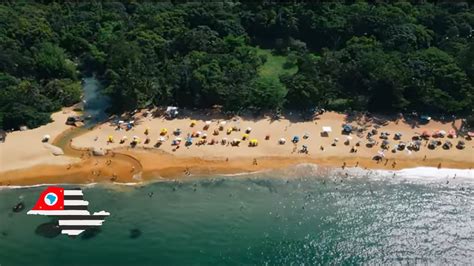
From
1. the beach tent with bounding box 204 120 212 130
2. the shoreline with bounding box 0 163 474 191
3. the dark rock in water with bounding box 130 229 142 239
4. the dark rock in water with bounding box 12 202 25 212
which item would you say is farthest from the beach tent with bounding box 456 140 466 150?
the dark rock in water with bounding box 12 202 25 212

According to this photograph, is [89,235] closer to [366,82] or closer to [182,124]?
[182,124]

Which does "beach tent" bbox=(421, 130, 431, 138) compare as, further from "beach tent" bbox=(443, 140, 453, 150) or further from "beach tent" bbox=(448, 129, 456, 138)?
"beach tent" bbox=(448, 129, 456, 138)

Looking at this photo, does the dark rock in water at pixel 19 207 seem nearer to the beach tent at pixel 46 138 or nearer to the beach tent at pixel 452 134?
the beach tent at pixel 46 138

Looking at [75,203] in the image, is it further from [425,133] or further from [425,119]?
[425,119]

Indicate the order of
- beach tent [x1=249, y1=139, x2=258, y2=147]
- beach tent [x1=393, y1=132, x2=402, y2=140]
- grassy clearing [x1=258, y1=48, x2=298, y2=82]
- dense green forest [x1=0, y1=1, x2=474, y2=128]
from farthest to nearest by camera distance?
grassy clearing [x1=258, y1=48, x2=298, y2=82]
dense green forest [x1=0, y1=1, x2=474, y2=128]
beach tent [x1=393, y1=132, x2=402, y2=140]
beach tent [x1=249, y1=139, x2=258, y2=147]

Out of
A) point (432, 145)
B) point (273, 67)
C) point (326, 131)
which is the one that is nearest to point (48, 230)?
point (326, 131)

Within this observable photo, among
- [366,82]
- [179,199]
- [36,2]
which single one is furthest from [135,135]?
[36,2]

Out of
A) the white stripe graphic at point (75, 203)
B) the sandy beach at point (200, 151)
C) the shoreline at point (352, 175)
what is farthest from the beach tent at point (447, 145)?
the white stripe graphic at point (75, 203)
